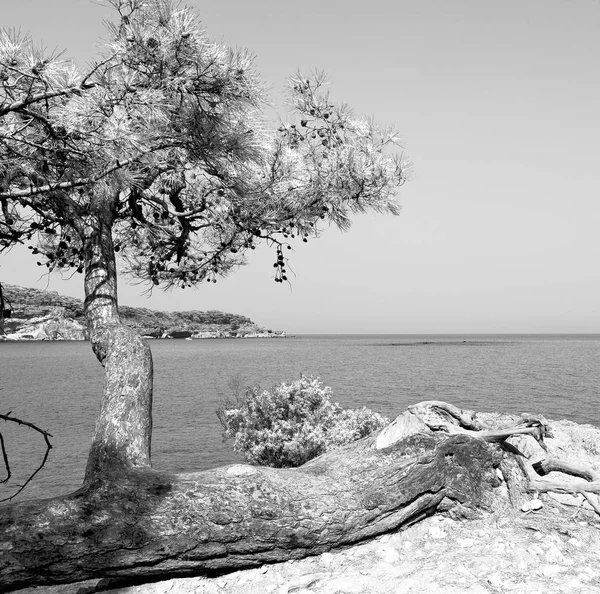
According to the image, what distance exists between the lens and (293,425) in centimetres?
1173

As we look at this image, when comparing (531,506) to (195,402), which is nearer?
(531,506)

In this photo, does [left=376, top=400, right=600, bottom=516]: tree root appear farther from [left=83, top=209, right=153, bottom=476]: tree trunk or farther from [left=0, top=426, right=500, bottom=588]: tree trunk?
[left=83, top=209, right=153, bottom=476]: tree trunk

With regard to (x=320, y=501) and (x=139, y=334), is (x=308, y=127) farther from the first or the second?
(x=320, y=501)

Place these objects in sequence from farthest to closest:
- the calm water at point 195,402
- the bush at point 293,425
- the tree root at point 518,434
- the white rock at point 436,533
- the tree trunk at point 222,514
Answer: the calm water at point 195,402 → the bush at point 293,425 → the tree root at point 518,434 → the white rock at point 436,533 → the tree trunk at point 222,514

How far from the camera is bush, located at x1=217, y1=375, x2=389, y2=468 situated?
1150 cm

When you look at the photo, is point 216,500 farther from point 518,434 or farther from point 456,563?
point 518,434

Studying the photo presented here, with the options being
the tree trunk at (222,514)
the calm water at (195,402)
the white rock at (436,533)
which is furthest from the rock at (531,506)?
the calm water at (195,402)

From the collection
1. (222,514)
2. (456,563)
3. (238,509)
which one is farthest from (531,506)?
(222,514)

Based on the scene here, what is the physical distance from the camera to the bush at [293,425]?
11.5 meters

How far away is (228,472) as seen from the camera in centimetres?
559

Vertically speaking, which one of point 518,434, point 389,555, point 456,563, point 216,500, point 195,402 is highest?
point 518,434

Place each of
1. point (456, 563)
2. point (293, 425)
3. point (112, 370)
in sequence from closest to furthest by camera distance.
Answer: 1. point (456, 563)
2. point (112, 370)
3. point (293, 425)

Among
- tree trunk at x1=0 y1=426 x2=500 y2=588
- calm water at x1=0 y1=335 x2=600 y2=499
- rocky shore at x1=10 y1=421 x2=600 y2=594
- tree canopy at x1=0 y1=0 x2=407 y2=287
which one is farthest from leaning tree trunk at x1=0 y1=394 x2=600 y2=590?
calm water at x1=0 y1=335 x2=600 y2=499

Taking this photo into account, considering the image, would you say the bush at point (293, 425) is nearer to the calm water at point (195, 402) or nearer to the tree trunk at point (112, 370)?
the calm water at point (195, 402)
